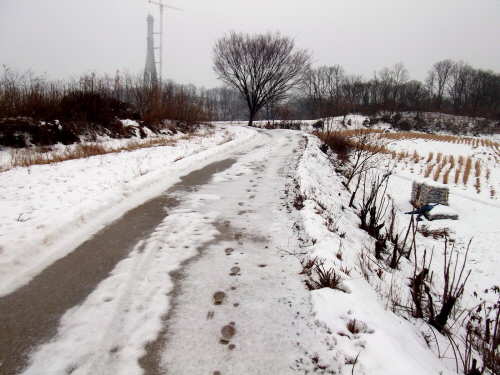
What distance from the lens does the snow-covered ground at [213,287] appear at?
186cm

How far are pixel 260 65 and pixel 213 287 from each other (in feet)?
94.9

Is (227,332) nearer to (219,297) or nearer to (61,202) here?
(219,297)

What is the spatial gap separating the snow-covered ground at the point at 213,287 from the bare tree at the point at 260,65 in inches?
1005

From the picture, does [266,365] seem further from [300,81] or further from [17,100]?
[300,81]

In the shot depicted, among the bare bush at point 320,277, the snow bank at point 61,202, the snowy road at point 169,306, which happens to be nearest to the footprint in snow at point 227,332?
the snowy road at point 169,306

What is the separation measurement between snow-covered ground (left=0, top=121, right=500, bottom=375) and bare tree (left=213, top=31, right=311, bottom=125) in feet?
83.8

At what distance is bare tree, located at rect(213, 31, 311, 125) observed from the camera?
27797 millimetres

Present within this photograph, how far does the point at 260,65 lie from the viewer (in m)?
28.3

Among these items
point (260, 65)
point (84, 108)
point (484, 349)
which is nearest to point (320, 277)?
point (484, 349)

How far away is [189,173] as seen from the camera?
292 inches

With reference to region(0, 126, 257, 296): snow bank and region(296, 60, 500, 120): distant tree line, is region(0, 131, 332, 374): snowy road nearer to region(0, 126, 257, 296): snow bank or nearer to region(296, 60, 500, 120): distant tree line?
region(0, 126, 257, 296): snow bank

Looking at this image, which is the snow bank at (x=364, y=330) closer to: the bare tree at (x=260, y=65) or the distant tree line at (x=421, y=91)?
the bare tree at (x=260, y=65)

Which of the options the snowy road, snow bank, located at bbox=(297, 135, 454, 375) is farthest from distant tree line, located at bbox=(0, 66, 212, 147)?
snow bank, located at bbox=(297, 135, 454, 375)

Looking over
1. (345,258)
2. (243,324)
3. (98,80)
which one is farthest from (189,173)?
(98,80)
